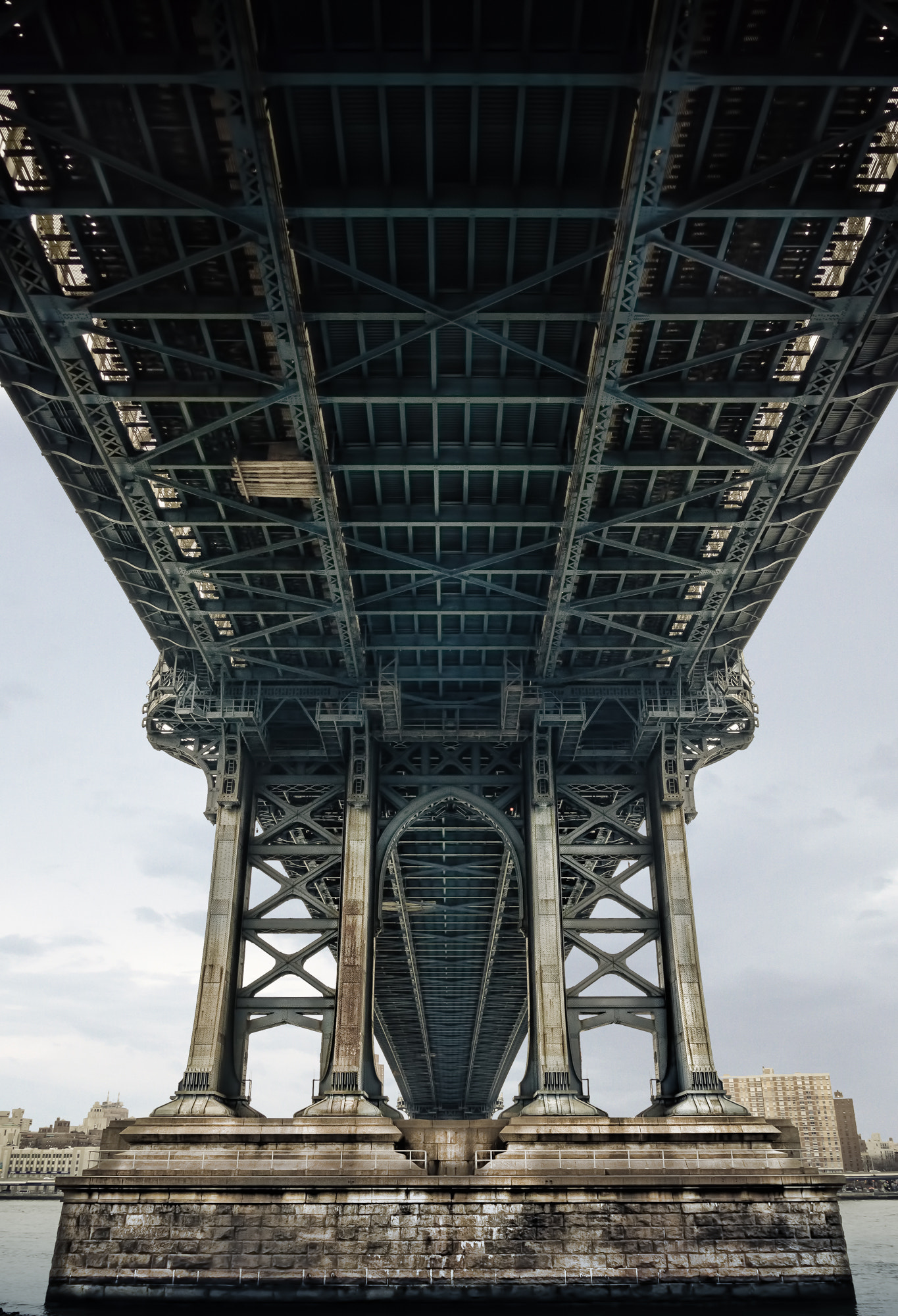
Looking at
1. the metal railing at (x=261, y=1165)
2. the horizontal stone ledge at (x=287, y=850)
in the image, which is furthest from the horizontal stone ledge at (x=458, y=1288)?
the horizontal stone ledge at (x=287, y=850)

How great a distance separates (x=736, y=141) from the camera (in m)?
21.6

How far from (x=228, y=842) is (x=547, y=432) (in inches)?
809

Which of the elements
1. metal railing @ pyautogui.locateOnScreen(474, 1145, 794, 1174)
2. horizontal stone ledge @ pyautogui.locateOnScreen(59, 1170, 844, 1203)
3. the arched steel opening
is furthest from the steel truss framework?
horizontal stone ledge @ pyautogui.locateOnScreen(59, 1170, 844, 1203)

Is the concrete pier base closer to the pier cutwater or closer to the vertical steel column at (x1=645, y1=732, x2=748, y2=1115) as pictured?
the pier cutwater

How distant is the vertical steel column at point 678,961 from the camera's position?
3669 centimetres

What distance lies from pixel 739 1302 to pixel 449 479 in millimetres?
24499

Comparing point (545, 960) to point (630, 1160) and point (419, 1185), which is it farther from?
point (419, 1185)

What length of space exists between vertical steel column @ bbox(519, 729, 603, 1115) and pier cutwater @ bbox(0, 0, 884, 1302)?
158 mm

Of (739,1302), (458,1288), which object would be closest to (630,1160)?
(739,1302)

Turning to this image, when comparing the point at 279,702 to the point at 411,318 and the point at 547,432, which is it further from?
the point at 411,318

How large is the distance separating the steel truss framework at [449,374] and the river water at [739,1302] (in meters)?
8.26

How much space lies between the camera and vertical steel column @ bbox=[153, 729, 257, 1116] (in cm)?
3634

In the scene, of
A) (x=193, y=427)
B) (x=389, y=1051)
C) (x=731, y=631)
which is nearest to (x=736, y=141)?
(x=193, y=427)

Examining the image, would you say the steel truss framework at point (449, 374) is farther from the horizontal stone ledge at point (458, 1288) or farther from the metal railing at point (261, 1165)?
the horizontal stone ledge at point (458, 1288)
